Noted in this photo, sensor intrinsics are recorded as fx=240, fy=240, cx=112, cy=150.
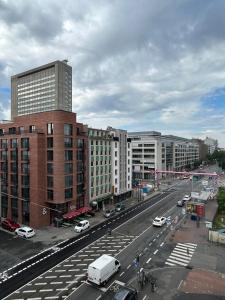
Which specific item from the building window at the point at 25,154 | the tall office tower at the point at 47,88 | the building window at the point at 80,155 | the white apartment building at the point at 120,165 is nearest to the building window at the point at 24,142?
the building window at the point at 25,154

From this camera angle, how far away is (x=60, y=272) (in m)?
35.3

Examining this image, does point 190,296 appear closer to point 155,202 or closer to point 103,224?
point 103,224

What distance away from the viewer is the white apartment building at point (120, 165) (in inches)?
A: 3152

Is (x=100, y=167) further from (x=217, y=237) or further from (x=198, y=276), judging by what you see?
(x=198, y=276)

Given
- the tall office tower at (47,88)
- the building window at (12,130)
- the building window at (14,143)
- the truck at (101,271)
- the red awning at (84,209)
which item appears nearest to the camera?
the truck at (101,271)

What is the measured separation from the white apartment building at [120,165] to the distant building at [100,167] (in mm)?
2044

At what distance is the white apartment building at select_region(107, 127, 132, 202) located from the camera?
263ft

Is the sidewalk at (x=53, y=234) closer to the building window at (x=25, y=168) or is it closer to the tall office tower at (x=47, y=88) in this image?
the building window at (x=25, y=168)

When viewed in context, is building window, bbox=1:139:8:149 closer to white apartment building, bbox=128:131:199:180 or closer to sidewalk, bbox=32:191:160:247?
sidewalk, bbox=32:191:160:247

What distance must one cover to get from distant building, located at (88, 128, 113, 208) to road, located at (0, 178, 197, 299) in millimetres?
9919

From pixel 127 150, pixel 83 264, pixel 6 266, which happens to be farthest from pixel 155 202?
pixel 6 266

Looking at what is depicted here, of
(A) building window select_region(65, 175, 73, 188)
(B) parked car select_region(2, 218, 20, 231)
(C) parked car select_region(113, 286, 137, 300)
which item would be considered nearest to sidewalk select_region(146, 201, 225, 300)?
(C) parked car select_region(113, 286, 137, 300)

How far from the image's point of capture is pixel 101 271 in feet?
101

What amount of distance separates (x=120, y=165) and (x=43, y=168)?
106ft
